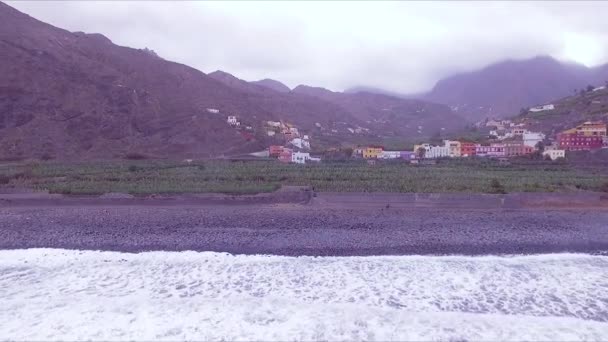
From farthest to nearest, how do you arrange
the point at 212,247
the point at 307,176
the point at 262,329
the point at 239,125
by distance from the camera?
the point at 239,125 < the point at 307,176 < the point at 212,247 < the point at 262,329

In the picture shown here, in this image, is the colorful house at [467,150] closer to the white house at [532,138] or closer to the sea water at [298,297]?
the white house at [532,138]

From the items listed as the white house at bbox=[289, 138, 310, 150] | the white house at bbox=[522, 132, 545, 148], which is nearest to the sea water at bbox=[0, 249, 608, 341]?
the white house at bbox=[522, 132, 545, 148]

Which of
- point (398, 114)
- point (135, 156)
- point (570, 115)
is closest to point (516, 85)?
point (398, 114)

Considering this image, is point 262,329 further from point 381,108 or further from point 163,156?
point 381,108

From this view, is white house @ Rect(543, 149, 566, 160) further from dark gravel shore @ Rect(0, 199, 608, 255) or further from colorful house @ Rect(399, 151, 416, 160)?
dark gravel shore @ Rect(0, 199, 608, 255)

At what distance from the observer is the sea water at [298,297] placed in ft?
27.8

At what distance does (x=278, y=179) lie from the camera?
25.6 metres

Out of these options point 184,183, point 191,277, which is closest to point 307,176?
point 184,183

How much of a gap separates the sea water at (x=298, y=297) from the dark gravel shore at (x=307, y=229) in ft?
2.21

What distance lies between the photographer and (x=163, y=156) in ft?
146

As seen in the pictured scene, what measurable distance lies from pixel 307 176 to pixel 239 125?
104 ft

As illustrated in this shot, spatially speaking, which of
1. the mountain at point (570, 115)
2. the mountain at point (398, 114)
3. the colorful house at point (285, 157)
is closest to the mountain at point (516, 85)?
the mountain at point (398, 114)

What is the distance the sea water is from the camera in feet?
27.8

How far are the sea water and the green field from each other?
8.78 meters
